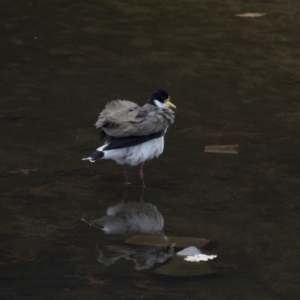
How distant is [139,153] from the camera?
797cm

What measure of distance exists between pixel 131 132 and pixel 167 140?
1.11 m

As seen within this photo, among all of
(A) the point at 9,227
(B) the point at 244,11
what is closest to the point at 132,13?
(B) the point at 244,11

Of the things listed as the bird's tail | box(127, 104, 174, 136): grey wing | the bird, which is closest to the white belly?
the bird

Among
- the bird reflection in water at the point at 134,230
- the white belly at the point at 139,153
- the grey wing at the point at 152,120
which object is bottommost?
the bird reflection in water at the point at 134,230

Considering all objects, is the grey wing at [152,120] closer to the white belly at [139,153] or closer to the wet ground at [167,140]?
the white belly at [139,153]

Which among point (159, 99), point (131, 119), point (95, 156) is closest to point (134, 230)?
point (95, 156)

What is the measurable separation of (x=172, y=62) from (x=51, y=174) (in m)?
3.94

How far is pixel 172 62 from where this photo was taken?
11398mm

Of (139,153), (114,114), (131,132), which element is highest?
(114,114)

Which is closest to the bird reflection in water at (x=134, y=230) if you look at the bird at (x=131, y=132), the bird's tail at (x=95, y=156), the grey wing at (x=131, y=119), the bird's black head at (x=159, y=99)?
the bird's tail at (x=95, y=156)

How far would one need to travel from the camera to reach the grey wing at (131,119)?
7.78 metres

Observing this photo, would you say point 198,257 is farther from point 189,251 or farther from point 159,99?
point 159,99

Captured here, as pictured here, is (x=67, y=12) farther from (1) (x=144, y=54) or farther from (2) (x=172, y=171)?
(2) (x=172, y=171)

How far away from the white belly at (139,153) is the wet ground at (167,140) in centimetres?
21
